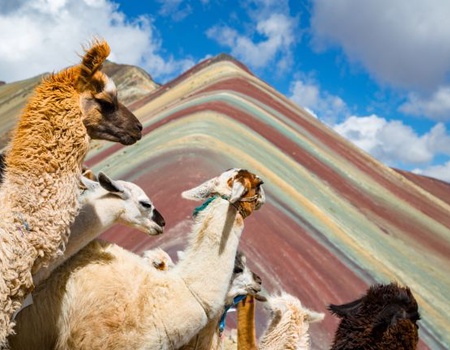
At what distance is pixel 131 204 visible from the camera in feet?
12.3

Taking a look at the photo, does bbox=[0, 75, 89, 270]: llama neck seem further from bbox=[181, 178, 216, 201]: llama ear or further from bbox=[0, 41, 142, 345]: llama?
bbox=[181, 178, 216, 201]: llama ear

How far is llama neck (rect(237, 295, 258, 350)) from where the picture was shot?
13.9ft

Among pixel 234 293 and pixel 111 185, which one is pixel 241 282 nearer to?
pixel 234 293

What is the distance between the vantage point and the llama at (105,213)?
3256 mm

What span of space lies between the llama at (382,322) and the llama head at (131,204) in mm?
1425

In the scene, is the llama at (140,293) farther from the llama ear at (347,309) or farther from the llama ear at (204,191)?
the llama ear at (347,309)

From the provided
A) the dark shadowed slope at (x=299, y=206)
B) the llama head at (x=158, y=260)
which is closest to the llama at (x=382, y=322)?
the llama head at (x=158, y=260)

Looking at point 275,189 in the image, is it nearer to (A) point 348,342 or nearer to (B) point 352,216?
(B) point 352,216

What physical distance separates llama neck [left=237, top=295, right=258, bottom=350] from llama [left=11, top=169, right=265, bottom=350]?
0.91 metres

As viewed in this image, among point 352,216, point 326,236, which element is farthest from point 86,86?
point 352,216

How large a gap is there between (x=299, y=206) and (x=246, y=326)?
24.6 feet

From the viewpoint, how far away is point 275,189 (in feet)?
38.4

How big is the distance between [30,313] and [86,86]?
4.27 ft

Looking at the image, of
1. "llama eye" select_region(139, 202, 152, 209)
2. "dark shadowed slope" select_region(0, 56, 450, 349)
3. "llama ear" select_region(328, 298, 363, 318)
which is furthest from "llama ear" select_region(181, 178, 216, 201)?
"dark shadowed slope" select_region(0, 56, 450, 349)
